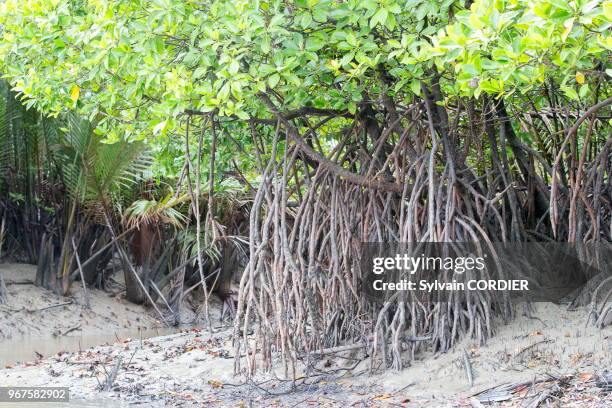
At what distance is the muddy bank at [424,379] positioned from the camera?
18.1 ft

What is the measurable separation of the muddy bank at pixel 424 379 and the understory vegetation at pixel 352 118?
0.17 m

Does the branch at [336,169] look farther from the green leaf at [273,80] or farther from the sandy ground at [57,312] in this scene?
the sandy ground at [57,312]

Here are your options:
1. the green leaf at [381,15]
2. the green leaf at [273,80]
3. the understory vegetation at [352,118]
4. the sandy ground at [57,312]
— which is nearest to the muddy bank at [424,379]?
the understory vegetation at [352,118]

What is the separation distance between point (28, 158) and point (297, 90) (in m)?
7.65

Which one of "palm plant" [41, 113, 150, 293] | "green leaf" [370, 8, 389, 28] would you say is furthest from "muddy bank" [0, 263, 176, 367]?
"green leaf" [370, 8, 389, 28]

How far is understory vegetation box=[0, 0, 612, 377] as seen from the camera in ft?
16.2

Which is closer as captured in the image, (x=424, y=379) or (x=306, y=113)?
(x=424, y=379)

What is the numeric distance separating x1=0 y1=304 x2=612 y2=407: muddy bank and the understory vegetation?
0.17 m

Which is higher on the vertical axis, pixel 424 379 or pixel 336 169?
pixel 336 169

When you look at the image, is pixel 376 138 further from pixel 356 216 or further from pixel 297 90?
pixel 297 90

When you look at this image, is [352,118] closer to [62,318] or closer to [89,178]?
[89,178]

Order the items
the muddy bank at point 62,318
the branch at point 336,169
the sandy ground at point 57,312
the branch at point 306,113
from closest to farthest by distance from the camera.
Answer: the branch at point 336,169 → the branch at point 306,113 → the muddy bank at point 62,318 → the sandy ground at point 57,312

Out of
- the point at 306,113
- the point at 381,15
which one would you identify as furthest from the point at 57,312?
the point at 381,15

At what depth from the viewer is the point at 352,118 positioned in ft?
23.0
